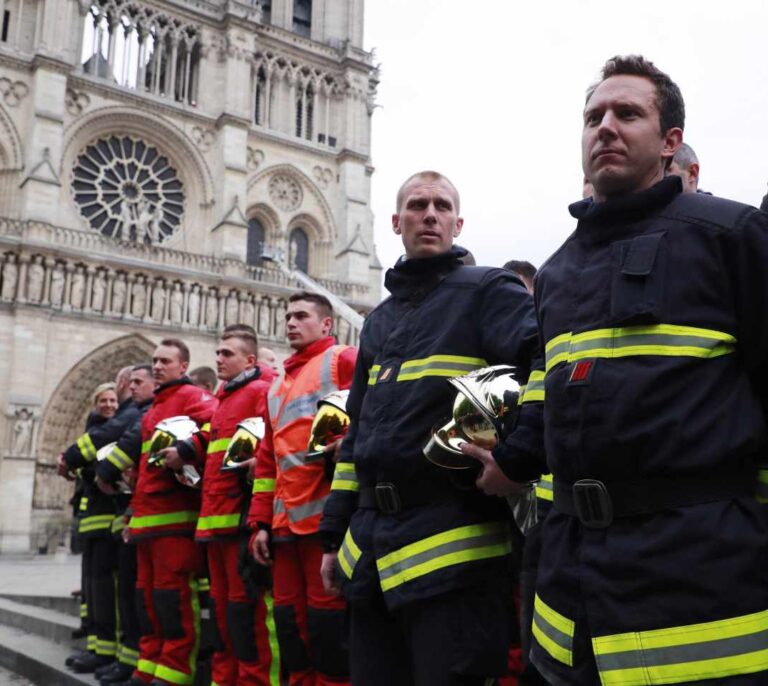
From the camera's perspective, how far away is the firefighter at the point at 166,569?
4535mm

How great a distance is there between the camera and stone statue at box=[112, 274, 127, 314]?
21.2 m

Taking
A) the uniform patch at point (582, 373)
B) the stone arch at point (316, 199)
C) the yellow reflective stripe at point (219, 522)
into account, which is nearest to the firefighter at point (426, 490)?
the uniform patch at point (582, 373)

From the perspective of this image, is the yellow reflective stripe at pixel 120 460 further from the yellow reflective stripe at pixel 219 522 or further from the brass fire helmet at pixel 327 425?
the brass fire helmet at pixel 327 425

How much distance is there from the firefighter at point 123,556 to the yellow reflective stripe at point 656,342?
420 cm

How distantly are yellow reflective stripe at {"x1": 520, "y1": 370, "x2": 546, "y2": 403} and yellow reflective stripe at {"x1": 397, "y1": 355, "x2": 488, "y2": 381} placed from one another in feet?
1.14

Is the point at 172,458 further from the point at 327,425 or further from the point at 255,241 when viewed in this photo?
the point at 255,241

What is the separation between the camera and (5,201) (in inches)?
814

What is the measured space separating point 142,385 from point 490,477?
4.48 meters

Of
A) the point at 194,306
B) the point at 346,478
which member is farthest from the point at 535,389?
the point at 194,306

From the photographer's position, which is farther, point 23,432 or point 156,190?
point 156,190

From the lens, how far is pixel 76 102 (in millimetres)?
22125

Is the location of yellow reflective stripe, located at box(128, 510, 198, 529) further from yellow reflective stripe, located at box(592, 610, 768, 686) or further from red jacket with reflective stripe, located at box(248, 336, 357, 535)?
yellow reflective stripe, located at box(592, 610, 768, 686)

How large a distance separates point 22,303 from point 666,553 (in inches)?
808

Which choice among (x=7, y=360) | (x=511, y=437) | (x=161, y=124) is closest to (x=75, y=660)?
(x=511, y=437)
